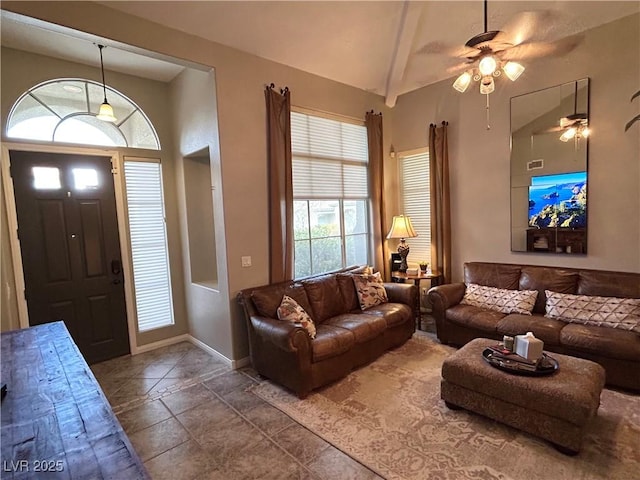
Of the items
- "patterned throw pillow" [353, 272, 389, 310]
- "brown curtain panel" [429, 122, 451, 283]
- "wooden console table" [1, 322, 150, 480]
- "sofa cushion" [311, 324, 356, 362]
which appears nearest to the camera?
"wooden console table" [1, 322, 150, 480]

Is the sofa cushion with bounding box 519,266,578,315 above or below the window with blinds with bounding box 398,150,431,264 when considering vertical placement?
below

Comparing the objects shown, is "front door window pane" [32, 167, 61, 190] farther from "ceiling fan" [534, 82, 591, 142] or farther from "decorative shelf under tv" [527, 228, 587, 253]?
→ "ceiling fan" [534, 82, 591, 142]

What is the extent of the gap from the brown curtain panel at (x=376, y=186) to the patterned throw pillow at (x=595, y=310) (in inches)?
85.3

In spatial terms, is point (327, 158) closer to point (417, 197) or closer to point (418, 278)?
point (417, 197)

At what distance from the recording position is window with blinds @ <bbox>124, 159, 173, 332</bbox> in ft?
13.1

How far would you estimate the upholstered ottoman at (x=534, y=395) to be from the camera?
2.01 m

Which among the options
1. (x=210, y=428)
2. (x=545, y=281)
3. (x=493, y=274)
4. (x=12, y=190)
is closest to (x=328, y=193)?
(x=493, y=274)

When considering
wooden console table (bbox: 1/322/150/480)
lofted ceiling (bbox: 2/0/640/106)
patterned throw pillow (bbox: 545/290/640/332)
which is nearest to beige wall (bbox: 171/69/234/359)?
lofted ceiling (bbox: 2/0/640/106)

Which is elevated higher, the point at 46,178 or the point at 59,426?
the point at 46,178

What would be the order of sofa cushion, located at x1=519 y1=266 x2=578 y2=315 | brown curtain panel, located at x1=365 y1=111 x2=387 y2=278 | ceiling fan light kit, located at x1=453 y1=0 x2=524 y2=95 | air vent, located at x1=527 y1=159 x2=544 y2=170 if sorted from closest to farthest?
1. ceiling fan light kit, located at x1=453 y1=0 x2=524 y2=95
2. sofa cushion, located at x1=519 y1=266 x2=578 y2=315
3. air vent, located at x1=527 y1=159 x2=544 y2=170
4. brown curtain panel, located at x1=365 y1=111 x2=387 y2=278

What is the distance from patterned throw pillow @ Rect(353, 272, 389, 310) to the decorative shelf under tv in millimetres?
1803

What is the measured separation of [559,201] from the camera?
11.8 feet

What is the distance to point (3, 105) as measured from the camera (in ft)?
10.2

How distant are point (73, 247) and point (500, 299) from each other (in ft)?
15.5
